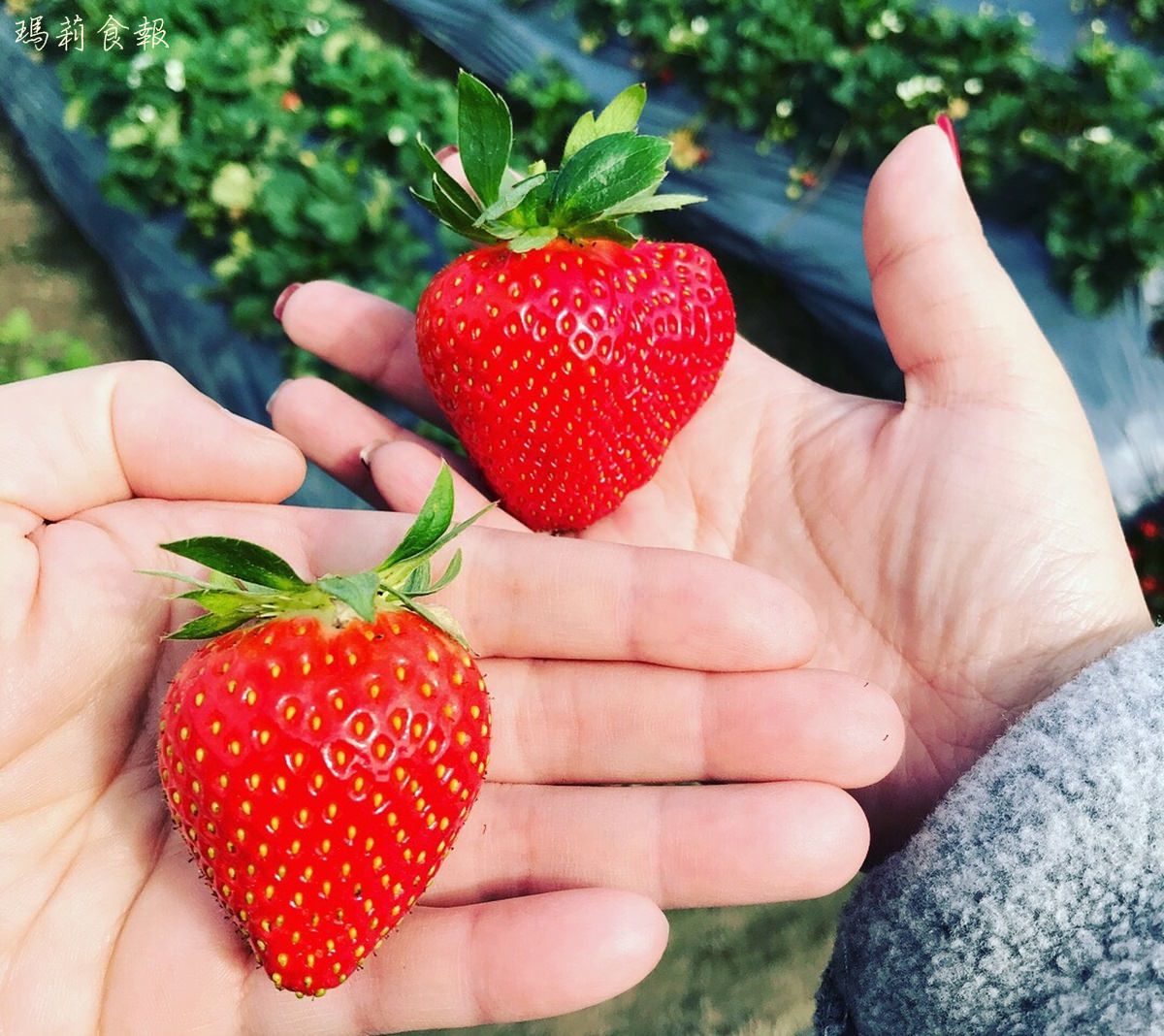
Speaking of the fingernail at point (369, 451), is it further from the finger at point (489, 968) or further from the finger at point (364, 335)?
the finger at point (489, 968)

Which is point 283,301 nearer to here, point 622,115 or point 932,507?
point 622,115

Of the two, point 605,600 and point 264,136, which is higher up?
point 605,600

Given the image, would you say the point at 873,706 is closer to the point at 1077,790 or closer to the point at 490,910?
the point at 1077,790

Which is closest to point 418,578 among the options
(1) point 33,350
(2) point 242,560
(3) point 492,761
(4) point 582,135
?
(2) point 242,560

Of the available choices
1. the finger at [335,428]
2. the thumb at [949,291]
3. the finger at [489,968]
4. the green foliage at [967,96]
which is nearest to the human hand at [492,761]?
the finger at [489,968]

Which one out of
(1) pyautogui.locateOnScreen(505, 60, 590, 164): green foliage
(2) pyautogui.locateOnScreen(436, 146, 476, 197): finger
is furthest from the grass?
(1) pyautogui.locateOnScreen(505, 60, 590, 164): green foliage

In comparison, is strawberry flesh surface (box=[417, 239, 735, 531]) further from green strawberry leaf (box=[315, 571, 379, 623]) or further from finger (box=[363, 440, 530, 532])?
green strawberry leaf (box=[315, 571, 379, 623])
